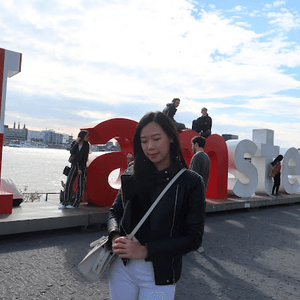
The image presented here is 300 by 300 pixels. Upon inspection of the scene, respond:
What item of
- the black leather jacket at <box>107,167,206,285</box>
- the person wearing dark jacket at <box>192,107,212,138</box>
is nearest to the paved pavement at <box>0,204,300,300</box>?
the black leather jacket at <box>107,167,206,285</box>

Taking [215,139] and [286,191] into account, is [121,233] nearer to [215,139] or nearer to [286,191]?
[215,139]

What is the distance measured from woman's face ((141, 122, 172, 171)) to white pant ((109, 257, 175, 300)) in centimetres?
55

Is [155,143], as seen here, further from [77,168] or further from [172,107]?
[172,107]

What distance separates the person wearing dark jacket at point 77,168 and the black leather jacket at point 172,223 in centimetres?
549

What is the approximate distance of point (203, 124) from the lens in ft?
34.2

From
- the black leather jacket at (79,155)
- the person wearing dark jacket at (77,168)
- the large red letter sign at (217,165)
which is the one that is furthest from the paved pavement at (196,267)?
the large red letter sign at (217,165)

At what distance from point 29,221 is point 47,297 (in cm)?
250

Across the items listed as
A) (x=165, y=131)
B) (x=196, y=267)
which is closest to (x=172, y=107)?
(x=196, y=267)

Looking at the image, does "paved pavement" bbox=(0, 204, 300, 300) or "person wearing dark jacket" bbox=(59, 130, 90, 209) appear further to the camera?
"person wearing dark jacket" bbox=(59, 130, 90, 209)

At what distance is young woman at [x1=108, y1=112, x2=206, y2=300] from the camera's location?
5.27 ft

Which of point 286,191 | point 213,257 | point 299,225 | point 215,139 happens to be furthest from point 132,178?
point 286,191

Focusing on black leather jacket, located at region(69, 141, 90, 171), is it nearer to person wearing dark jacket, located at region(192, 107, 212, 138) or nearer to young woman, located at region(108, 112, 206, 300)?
person wearing dark jacket, located at region(192, 107, 212, 138)

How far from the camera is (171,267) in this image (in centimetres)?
165

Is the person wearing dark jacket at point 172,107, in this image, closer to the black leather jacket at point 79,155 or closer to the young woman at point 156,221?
the black leather jacket at point 79,155
